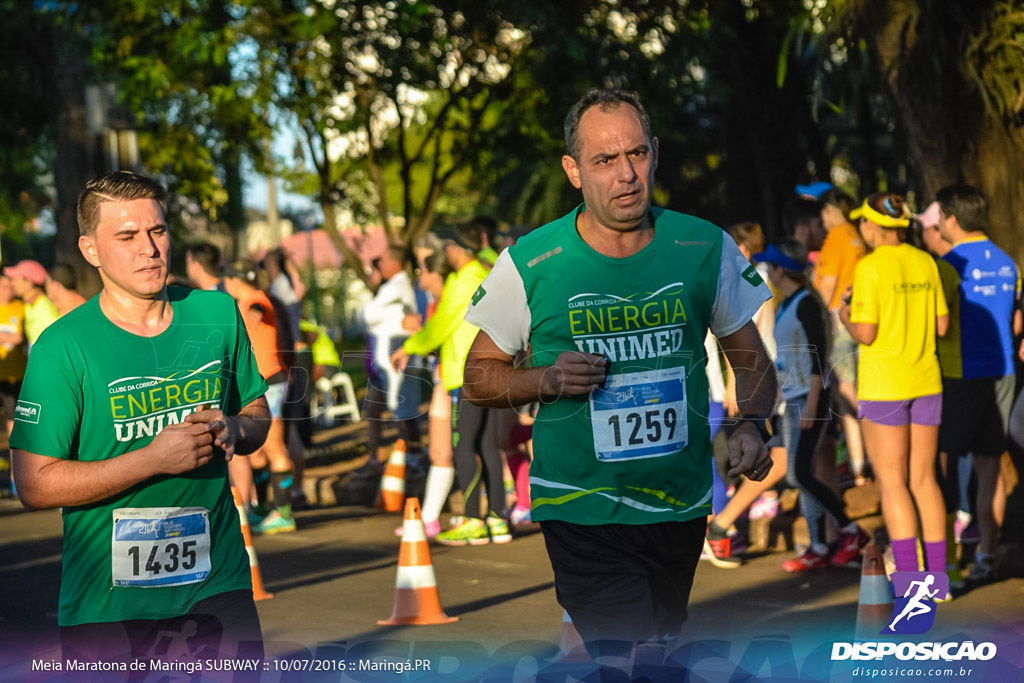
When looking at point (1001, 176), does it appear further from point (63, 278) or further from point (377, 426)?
point (63, 278)

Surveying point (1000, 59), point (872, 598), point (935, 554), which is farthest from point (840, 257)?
point (872, 598)

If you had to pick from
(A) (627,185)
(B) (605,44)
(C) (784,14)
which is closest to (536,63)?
(B) (605,44)

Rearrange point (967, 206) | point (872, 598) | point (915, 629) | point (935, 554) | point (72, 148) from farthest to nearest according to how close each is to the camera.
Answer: point (72, 148), point (967, 206), point (935, 554), point (915, 629), point (872, 598)

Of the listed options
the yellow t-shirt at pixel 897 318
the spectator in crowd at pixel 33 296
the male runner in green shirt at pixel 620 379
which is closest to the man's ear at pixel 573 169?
the male runner in green shirt at pixel 620 379

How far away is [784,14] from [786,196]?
518cm

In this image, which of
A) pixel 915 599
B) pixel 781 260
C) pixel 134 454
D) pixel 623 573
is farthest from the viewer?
pixel 781 260

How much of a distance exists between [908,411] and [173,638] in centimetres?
425

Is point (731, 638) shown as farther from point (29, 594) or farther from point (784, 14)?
point (784, 14)

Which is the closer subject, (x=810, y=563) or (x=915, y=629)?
(x=915, y=629)

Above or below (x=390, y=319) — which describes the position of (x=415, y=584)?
below

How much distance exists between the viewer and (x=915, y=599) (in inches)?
244

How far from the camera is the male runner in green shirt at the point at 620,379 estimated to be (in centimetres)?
384

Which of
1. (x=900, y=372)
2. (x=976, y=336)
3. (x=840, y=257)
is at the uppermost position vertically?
(x=840, y=257)

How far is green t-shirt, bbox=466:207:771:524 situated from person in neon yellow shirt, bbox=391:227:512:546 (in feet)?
15.7
